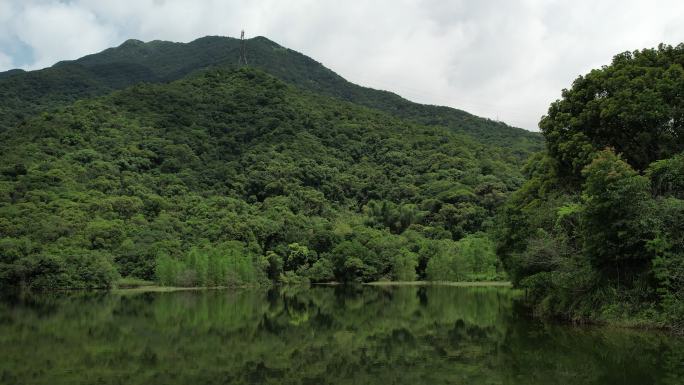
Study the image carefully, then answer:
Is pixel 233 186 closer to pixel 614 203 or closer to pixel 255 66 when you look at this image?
pixel 255 66

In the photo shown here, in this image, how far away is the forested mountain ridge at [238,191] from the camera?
231 ft

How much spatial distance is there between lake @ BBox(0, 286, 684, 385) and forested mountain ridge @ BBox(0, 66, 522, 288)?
40.8 m

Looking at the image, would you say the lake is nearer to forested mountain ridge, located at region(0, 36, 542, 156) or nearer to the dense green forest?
the dense green forest

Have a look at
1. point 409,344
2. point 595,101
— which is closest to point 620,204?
point 595,101

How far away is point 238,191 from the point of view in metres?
104

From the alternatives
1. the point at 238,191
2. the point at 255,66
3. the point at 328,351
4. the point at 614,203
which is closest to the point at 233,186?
the point at 238,191

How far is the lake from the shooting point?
14719 millimetres

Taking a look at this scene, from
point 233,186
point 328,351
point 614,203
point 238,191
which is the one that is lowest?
point 328,351

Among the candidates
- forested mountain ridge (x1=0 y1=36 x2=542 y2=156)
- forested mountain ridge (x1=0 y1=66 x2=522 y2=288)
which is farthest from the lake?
forested mountain ridge (x1=0 y1=36 x2=542 y2=156)

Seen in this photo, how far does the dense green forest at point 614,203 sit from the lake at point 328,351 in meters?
1.69

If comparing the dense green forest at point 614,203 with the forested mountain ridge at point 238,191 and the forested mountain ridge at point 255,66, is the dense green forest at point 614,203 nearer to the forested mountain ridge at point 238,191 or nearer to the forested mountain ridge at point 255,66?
the forested mountain ridge at point 238,191

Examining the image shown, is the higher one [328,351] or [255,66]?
[255,66]

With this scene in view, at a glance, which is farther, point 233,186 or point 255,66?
point 255,66

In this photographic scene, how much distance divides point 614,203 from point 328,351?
11.9 m
